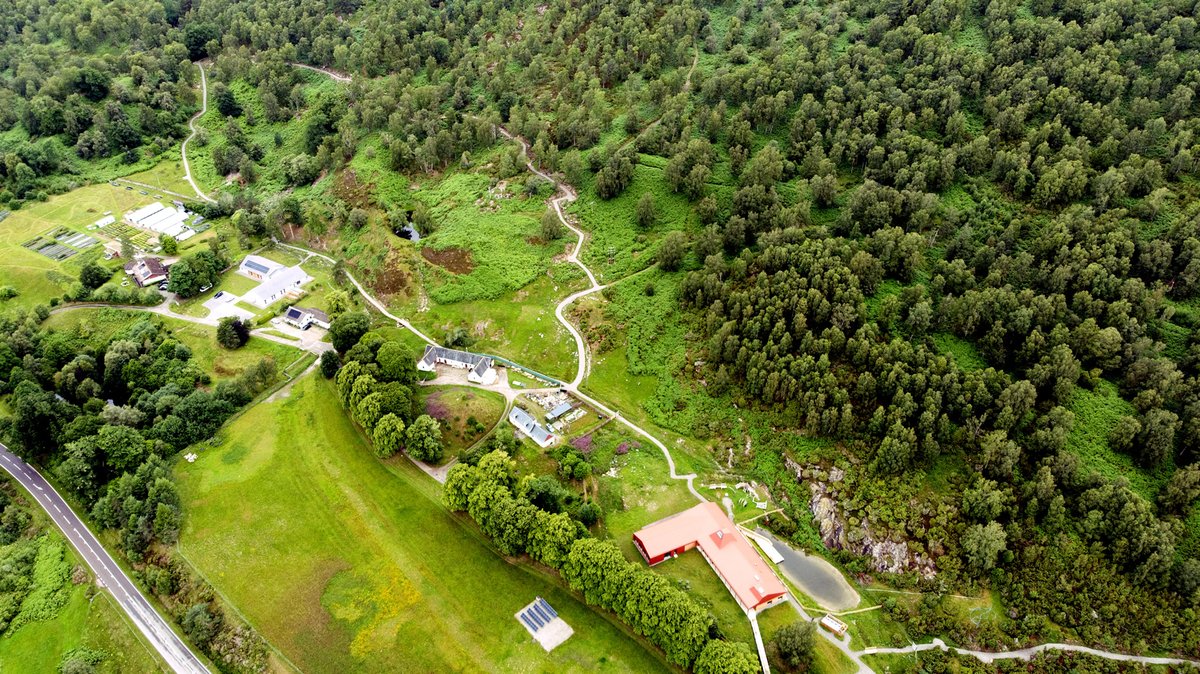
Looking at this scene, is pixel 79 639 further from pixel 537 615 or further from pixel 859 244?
pixel 859 244

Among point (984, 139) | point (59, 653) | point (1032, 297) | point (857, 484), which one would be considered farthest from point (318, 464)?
point (984, 139)

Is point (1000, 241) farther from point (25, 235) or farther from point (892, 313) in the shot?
point (25, 235)

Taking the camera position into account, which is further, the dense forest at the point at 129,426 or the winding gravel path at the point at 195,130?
the winding gravel path at the point at 195,130

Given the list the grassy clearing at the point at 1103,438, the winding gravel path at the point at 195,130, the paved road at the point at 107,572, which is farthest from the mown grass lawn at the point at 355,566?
the winding gravel path at the point at 195,130

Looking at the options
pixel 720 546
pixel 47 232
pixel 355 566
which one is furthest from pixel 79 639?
pixel 47 232

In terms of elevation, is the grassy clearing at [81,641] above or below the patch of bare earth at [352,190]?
below

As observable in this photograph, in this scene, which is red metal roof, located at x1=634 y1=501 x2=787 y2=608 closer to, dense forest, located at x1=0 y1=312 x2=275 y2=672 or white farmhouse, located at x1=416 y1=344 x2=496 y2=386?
white farmhouse, located at x1=416 y1=344 x2=496 y2=386

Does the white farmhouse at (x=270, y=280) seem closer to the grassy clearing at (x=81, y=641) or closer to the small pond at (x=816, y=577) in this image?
the grassy clearing at (x=81, y=641)
